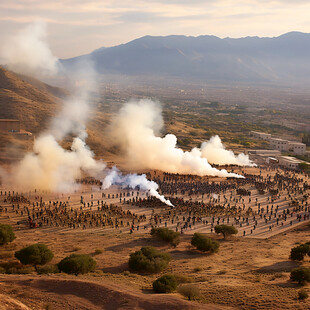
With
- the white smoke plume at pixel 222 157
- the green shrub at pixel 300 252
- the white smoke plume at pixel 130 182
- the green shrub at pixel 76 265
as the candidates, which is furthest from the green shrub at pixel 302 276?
the white smoke plume at pixel 222 157

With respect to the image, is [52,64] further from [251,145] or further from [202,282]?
[202,282]

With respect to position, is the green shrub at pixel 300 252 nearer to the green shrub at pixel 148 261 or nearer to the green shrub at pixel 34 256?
the green shrub at pixel 148 261

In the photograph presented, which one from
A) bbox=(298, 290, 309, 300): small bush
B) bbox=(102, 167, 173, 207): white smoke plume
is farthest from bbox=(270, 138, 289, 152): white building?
bbox=(298, 290, 309, 300): small bush

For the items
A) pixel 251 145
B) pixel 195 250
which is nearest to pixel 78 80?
pixel 251 145

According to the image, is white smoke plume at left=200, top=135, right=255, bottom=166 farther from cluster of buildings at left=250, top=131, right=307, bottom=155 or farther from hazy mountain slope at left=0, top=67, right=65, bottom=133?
hazy mountain slope at left=0, top=67, right=65, bottom=133

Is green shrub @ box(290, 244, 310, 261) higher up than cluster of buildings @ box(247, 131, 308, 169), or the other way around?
cluster of buildings @ box(247, 131, 308, 169)

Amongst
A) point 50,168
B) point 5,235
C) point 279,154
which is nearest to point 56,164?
point 50,168

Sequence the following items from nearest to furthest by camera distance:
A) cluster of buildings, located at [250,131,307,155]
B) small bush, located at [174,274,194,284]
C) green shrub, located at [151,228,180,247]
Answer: small bush, located at [174,274,194,284] → green shrub, located at [151,228,180,247] → cluster of buildings, located at [250,131,307,155]
